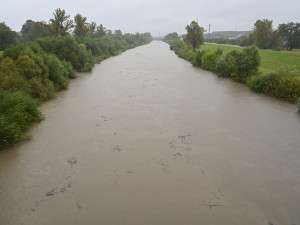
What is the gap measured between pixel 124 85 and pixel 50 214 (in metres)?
12.9

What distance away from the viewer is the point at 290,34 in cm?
Result: 4684

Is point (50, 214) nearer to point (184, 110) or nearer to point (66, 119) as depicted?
point (66, 119)

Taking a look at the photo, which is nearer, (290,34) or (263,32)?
(263,32)

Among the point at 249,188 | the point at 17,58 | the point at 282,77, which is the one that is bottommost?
the point at 249,188

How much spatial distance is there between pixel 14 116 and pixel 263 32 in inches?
1940

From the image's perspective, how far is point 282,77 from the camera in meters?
13.6

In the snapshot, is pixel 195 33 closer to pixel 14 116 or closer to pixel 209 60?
pixel 209 60

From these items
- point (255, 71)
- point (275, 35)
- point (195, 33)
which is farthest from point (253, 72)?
point (275, 35)

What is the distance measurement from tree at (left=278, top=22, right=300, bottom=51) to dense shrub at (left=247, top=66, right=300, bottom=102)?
3922 cm

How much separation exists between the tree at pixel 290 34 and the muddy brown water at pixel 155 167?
4280 cm

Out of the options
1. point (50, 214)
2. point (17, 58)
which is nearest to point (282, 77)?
point (50, 214)

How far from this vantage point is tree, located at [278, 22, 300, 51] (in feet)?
151

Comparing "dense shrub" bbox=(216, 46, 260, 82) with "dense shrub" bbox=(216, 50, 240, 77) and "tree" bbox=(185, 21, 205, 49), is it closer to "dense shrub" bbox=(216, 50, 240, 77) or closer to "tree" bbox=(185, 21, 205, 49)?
"dense shrub" bbox=(216, 50, 240, 77)

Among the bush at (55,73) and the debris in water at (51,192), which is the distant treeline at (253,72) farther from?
the bush at (55,73)
